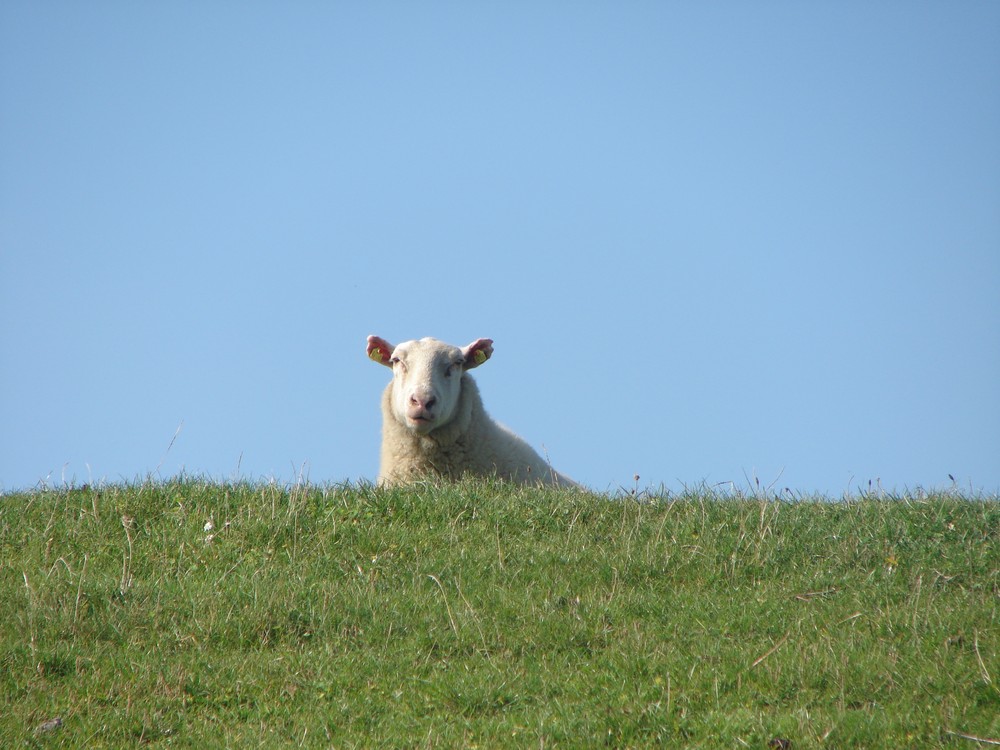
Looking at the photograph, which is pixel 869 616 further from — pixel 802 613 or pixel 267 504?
pixel 267 504

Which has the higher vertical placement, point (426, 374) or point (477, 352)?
point (477, 352)

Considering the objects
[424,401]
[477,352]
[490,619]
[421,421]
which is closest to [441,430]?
[421,421]

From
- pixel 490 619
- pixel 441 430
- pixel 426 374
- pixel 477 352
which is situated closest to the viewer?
pixel 490 619

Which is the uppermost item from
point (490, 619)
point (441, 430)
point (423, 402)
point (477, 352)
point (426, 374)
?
point (477, 352)

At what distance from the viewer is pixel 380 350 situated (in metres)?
13.5

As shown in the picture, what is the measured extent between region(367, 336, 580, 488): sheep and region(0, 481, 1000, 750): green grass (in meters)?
2.46

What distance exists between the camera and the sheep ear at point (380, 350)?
13.4m

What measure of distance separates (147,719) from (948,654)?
15.3ft

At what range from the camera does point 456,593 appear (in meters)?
7.67

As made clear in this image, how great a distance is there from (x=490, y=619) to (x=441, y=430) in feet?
18.0

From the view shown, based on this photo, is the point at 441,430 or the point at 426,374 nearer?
the point at 426,374

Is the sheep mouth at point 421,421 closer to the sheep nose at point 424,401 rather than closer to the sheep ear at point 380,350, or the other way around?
the sheep nose at point 424,401

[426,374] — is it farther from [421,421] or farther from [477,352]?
[477,352]

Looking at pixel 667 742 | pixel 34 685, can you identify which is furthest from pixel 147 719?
pixel 667 742
